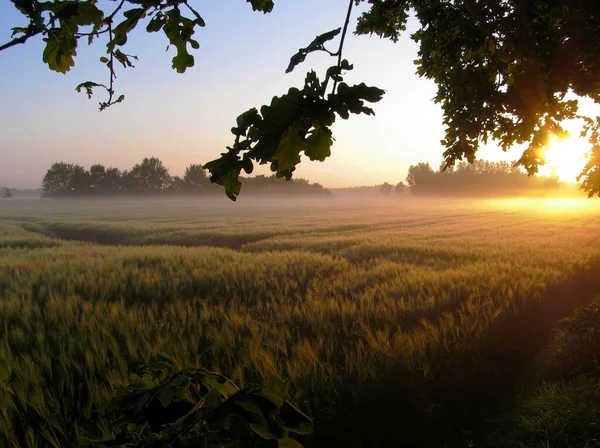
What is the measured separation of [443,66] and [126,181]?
11577cm

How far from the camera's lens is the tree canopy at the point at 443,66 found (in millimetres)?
824

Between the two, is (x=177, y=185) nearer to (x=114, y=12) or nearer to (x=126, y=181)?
(x=126, y=181)

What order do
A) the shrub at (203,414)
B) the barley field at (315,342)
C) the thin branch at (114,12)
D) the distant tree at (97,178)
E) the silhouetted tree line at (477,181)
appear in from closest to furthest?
1. the shrub at (203,414)
2. the thin branch at (114,12)
3. the barley field at (315,342)
4. the distant tree at (97,178)
5. the silhouetted tree line at (477,181)

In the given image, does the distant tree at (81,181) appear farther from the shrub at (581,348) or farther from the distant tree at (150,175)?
the shrub at (581,348)

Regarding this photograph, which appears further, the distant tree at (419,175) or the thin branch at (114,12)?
the distant tree at (419,175)

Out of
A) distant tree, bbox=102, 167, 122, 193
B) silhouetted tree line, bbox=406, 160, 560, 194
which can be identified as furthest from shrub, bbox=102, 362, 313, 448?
silhouetted tree line, bbox=406, 160, 560, 194

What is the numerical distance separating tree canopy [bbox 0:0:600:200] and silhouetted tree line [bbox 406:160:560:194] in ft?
400

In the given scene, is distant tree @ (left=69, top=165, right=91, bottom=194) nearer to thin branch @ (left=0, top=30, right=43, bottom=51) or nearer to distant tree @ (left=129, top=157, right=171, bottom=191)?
distant tree @ (left=129, top=157, right=171, bottom=191)

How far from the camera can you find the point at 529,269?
793 centimetres

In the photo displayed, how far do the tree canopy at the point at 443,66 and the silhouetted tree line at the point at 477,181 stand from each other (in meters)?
122

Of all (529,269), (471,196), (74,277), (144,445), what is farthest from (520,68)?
(471,196)

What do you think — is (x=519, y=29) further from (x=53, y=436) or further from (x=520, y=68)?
(x=53, y=436)

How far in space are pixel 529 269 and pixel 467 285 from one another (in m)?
2.47

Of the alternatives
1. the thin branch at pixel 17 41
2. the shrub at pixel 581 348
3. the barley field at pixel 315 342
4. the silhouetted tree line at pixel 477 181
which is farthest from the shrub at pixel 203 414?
the silhouetted tree line at pixel 477 181
